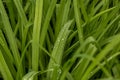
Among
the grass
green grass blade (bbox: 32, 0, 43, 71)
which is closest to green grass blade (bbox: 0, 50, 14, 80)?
the grass

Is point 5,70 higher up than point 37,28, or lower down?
lower down

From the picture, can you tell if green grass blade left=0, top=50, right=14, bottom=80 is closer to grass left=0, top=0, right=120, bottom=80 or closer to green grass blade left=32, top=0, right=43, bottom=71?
grass left=0, top=0, right=120, bottom=80

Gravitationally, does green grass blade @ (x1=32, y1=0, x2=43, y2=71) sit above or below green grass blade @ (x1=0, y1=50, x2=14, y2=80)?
above

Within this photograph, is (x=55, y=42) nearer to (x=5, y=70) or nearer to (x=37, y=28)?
(x=37, y=28)

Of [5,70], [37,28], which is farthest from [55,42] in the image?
[5,70]

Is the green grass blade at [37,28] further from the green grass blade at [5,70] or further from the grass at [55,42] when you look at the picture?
the green grass blade at [5,70]

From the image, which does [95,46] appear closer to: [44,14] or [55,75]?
[55,75]

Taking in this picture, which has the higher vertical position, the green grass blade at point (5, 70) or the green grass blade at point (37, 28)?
the green grass blade at point (37, 28)

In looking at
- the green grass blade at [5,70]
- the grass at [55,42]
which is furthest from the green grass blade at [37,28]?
the green grass blade at [5,70]
